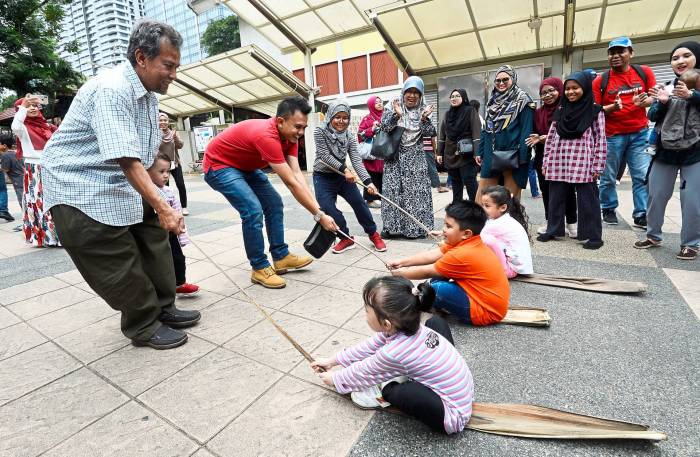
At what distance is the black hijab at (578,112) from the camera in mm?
3531

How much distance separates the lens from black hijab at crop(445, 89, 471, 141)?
15.8 feet

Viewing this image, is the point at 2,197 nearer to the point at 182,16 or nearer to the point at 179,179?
the point at 179,179

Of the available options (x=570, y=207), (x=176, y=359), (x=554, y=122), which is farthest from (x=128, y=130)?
(x=570, y=207)

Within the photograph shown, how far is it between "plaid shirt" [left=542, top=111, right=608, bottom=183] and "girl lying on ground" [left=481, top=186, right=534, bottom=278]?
1.24 metres

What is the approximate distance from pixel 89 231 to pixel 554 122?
158 inches

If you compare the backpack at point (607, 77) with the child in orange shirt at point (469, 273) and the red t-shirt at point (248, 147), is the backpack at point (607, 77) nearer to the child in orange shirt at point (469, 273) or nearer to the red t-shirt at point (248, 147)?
the child in orange shirt at point (469, 273)

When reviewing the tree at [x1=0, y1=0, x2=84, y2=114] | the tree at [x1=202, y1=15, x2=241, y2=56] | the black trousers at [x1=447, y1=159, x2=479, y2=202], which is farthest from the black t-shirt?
the tree at [x1=202, y1=15, x2=241, y2=56]

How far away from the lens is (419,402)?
1.43 metres

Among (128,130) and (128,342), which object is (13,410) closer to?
(128,342)

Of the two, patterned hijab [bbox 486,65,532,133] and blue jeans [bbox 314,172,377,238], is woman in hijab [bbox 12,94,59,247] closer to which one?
blue jeans [bbox 314,172,377,238]

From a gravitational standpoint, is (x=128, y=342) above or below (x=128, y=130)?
below

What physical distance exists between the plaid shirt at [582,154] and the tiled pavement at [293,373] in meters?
0.96

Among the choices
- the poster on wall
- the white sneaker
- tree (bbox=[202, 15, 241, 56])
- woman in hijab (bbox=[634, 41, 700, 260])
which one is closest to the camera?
the white sneaker

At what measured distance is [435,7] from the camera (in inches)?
303
